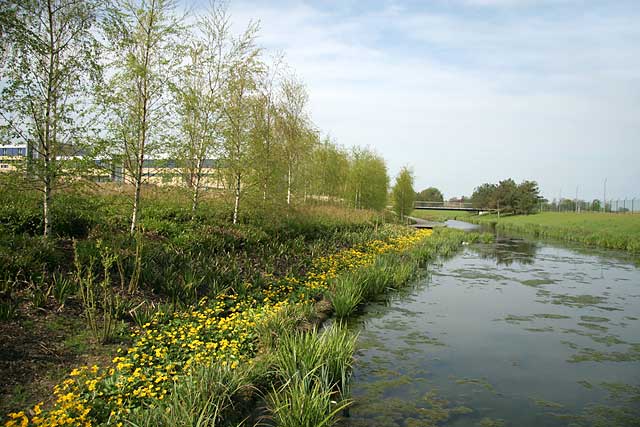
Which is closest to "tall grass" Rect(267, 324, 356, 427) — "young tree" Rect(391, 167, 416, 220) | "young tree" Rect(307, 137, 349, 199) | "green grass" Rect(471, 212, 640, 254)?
"young tree" Rect(307, 137, 349, 199)

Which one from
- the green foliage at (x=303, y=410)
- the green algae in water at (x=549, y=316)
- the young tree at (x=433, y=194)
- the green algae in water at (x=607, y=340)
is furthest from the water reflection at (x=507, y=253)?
the young tree at (x=433, y=194)

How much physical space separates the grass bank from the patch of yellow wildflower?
0.02 meters

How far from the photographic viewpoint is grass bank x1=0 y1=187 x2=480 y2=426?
3.67m

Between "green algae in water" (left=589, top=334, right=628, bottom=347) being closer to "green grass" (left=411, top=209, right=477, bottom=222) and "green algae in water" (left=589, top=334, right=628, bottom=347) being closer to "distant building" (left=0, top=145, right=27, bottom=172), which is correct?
"distant building" (left=0, top=145, right=27, bottom=172)

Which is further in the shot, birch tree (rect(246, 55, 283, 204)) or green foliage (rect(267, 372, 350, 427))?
birch tree (rect(246, 55, 283, 204))

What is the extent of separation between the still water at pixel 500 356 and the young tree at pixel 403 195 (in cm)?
2664

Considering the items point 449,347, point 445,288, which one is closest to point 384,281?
point 445,288

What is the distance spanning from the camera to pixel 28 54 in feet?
21.7

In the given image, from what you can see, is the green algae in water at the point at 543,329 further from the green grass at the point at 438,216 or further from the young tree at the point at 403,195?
the green grass at the point at 438,216

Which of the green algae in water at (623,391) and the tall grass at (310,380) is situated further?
the green algae in water at (623,391)

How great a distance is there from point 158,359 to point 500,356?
15.8 feet

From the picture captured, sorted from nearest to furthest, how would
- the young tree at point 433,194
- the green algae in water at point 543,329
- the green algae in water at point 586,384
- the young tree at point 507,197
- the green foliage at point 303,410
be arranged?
1. the green foliage at point 303,410
2. the green algae in water at point 586,384
3. the green algae in water at point 543,329
4. the young tree at point 507,197
5. the young tree at point 433,194

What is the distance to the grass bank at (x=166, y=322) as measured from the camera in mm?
3668

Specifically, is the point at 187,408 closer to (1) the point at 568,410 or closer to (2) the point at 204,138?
(1) the point at 568,410
